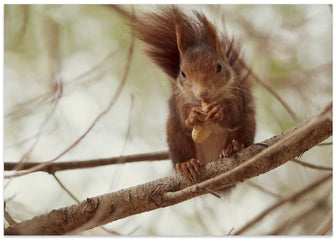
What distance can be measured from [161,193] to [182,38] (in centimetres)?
82

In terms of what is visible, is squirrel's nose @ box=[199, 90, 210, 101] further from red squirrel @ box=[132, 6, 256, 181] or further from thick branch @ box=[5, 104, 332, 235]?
thick branch @ box=[5, 104, 332, 235]

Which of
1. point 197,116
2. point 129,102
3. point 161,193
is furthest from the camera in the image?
point 129,102

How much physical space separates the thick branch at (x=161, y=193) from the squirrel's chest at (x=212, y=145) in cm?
24

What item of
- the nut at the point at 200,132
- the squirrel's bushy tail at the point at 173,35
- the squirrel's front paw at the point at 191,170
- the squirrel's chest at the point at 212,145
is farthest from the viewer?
the squirrel's bushy tail at the point at 173,35

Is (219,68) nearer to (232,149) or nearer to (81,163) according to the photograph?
(232,149)

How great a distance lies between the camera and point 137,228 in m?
1.95

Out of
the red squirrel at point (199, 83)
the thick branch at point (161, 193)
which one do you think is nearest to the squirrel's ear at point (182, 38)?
the red squirrel at point (199, 83)

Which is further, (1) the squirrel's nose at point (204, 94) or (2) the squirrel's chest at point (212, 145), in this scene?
(2) the squirrel's chest at point (212, 145)

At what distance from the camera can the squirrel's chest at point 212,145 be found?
→ 6.66 ft

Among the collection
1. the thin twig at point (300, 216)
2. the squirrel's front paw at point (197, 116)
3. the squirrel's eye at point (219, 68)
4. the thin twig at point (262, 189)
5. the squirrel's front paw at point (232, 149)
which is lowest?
the thin twig at point (300, 216)

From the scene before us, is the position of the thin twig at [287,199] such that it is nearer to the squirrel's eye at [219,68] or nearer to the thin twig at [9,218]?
the squirrel's eye at [219,68]

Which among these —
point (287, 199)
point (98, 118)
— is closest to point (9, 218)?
point (98, 118)

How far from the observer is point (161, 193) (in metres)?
1.77

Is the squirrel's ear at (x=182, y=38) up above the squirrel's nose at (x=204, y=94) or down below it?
above
